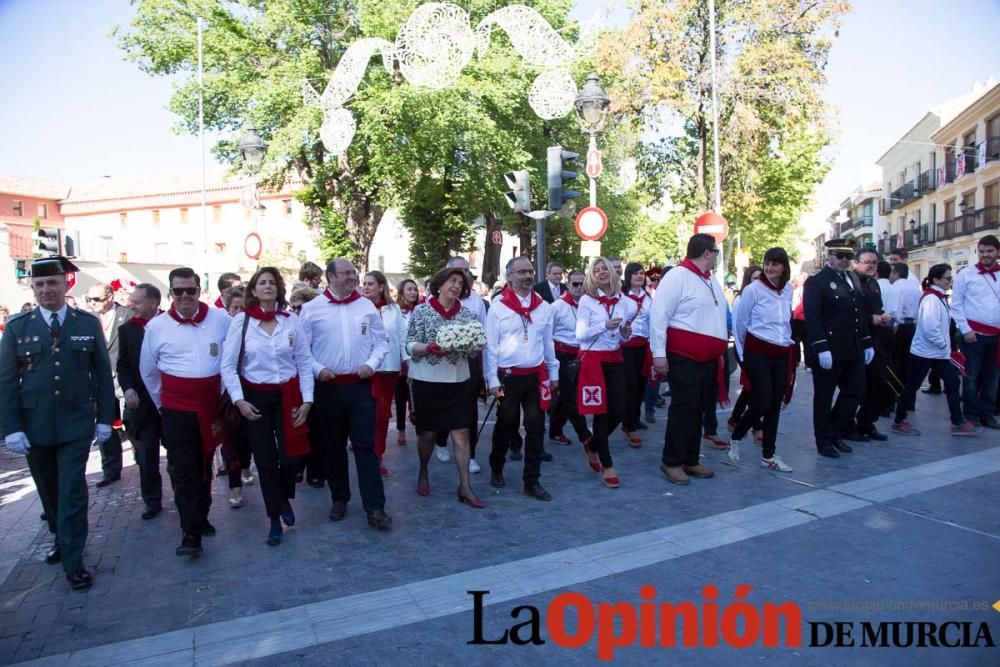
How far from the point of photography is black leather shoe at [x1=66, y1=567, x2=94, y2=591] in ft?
14.5

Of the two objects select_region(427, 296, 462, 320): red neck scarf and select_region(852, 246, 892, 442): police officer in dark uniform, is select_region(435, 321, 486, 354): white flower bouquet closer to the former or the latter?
select_region(427, 296, 462, 320): red neck scarf

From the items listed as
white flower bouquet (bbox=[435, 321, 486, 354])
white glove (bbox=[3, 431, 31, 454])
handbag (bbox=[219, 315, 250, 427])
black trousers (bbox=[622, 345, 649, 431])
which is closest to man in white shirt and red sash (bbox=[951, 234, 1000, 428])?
black trousers (bbox=[622, 345, 649, 431])

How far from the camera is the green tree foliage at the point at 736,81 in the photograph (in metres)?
19.3

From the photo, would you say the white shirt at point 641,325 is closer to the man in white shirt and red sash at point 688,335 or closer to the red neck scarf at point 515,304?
the man in white shirt and red sash at point 688,335

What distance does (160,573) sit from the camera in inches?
183

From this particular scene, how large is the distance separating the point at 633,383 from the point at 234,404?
166 inches

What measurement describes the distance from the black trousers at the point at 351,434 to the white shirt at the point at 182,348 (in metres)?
0.87

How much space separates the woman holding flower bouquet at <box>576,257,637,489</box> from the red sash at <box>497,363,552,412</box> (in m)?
0.34

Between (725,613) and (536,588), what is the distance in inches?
42.3

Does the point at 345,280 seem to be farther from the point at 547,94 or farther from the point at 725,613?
the point at 547,94

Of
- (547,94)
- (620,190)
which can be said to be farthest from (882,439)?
(620,190)

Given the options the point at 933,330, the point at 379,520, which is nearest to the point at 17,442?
the point at 379,520

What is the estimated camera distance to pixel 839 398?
7391 mm

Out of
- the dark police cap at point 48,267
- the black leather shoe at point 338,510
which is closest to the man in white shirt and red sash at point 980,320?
the black leather shoe at point 338,510
